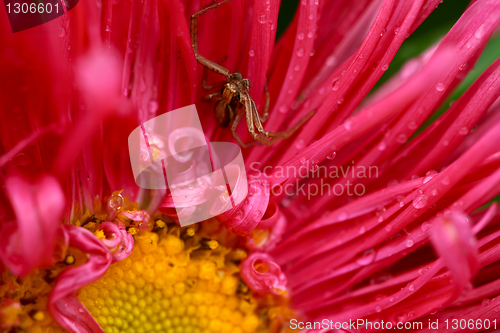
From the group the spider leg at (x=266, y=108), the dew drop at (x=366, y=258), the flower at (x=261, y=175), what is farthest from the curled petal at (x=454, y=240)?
the spider leg at (x=266, y=108)

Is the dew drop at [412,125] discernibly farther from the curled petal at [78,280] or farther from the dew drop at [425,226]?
the curled petal at [78,280]

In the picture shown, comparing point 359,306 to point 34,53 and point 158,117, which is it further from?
point 34,53

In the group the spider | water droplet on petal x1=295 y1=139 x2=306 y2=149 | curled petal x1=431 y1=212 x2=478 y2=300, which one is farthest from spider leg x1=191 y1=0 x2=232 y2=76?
curled petal x1=431 y1=212 x2=478 y2=300

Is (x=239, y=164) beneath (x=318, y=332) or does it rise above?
above

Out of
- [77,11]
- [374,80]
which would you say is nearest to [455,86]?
[374,80]

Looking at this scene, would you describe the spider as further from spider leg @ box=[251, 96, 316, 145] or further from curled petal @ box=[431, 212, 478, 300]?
curled petal @ box=[431, 212, 478, 300]

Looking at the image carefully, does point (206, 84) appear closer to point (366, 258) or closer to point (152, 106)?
point (152, 106)
